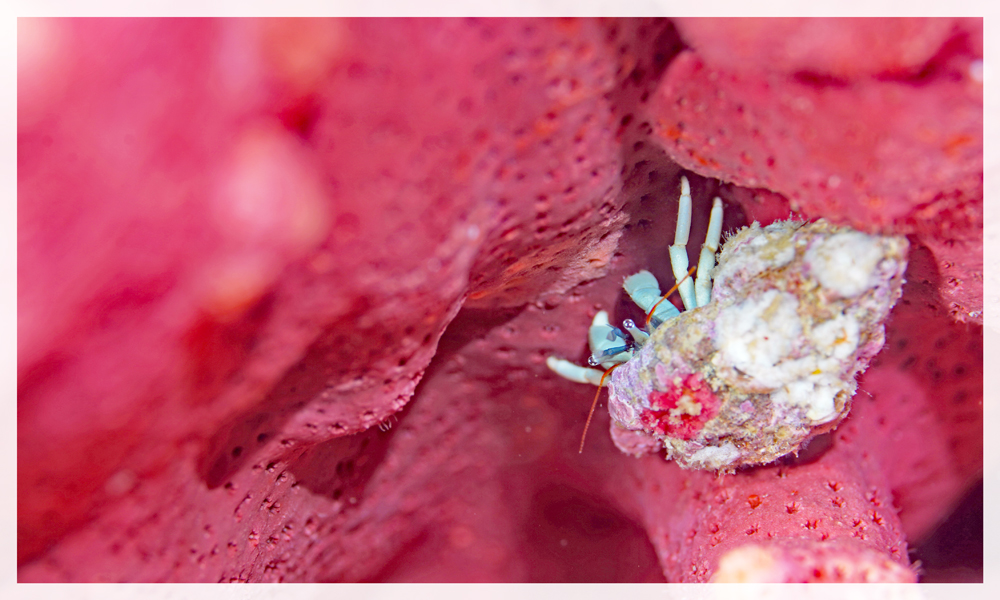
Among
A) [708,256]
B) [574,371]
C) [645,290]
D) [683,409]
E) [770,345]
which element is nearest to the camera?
[770,345]

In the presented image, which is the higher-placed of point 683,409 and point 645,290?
point 645,290

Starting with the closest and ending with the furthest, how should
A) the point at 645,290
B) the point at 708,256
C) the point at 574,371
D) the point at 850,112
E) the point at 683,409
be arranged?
the point at 850,112 → the point at 683,409 → the point at 708,256 → the point at 645,290 → the point at 574,371

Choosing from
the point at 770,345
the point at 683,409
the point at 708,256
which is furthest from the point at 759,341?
the point at 708,256

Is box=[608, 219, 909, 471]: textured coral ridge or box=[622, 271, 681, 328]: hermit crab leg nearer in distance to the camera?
box=[608, 219, 909, 471]: textured coral ridge

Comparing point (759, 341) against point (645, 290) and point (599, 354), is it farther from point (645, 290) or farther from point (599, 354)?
point (599, 354)

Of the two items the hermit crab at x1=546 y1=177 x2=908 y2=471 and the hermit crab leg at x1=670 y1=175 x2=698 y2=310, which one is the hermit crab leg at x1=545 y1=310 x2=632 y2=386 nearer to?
the hermit crab at x1=546 y1=177 x2=908 y2=471

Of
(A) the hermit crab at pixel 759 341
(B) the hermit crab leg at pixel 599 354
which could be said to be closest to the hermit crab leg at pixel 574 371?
(B) the hermit crab leg at pixel 599 354

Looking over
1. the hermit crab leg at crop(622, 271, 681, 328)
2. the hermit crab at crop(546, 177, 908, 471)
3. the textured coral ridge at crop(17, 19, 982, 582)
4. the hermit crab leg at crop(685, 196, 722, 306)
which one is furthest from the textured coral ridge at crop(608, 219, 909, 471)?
the hermit crab leg at crop(622, 271, 681, 328)

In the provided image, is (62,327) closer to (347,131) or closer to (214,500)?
(347,131)
